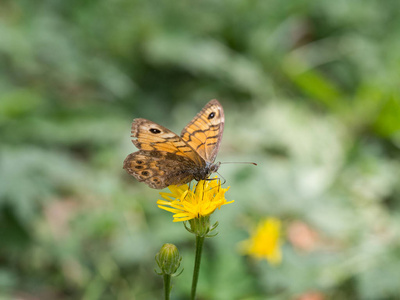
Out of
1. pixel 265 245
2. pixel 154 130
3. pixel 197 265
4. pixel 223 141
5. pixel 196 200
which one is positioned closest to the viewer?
pixel 197 265

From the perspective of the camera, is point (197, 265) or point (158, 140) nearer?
point (197, 265)

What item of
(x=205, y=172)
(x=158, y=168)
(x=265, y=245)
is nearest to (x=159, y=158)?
(x=158, y=168)

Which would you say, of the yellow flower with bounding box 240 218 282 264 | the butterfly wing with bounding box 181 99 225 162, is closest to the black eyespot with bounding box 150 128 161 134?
the butterfly wing with bounding box 181 99 225 162

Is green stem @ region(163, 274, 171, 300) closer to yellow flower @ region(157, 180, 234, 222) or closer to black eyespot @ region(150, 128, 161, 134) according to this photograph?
yellow flower @ region(157, 180, 234, 222)

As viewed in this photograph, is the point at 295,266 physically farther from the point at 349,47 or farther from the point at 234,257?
the point at 349,47

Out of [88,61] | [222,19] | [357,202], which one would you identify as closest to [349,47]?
[222,19]

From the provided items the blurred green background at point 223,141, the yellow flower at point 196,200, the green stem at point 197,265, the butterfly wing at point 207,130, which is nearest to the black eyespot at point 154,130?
the butterfly wing at point 207,130

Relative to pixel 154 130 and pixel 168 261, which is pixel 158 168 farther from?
pixel 168 261
